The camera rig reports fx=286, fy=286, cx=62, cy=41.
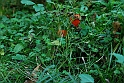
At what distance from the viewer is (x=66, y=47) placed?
7.05 feet

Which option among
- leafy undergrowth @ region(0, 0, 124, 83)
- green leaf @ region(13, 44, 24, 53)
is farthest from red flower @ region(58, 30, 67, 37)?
green leaf @ region(13, 44, 24, 53)

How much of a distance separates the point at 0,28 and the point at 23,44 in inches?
20.7

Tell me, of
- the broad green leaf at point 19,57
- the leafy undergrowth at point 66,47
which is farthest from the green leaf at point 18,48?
the broad green leaf at point 19,57

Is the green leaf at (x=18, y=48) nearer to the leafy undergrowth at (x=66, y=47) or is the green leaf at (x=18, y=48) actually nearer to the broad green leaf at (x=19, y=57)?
the leafy undergrowth at (x=66, y=47)

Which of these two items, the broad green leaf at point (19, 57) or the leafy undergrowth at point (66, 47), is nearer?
the leafy undergrowth at point (66, 47)

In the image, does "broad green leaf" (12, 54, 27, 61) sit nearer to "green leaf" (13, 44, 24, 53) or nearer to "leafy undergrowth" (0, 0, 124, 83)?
"leafy undergrowth" (0, 0, 124, 83)

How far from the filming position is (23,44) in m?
2.34

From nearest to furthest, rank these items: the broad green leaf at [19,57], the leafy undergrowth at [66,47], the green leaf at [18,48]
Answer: the leafy undergrowth at [66,47], the broad green leaf at [19,57], the green leaf at [18,48]

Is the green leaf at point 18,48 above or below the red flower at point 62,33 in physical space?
below

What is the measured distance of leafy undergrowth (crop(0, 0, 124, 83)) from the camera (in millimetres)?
1891

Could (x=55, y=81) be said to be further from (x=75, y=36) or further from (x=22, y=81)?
(x=75, y=36)

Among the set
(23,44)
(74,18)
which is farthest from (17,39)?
(74,18)

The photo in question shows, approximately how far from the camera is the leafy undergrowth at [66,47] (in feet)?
6.20

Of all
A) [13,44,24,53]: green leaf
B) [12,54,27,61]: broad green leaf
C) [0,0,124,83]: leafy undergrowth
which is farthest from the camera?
[13,44,24,53]: green leaf
